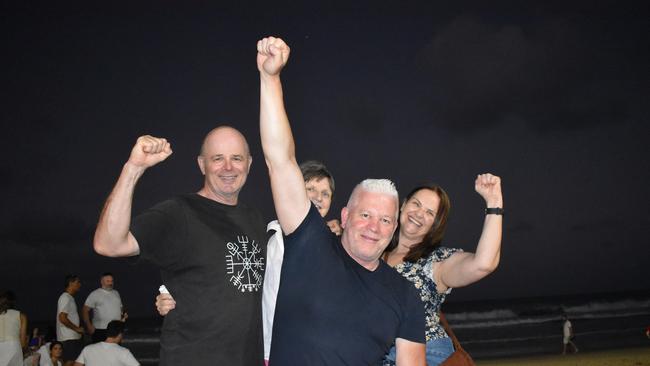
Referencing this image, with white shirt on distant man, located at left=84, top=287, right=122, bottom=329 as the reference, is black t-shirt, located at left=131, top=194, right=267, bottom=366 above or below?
above

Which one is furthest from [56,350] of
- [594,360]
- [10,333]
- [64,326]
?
[594,360]

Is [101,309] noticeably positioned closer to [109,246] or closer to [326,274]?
[109,246]

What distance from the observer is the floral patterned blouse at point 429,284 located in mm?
4285

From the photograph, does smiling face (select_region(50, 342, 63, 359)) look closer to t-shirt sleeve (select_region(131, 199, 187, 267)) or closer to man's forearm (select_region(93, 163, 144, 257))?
t-shirt sleeve (select_region(131, 199, 187, 267))

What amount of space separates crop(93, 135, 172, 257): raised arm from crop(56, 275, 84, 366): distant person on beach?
8.05 m

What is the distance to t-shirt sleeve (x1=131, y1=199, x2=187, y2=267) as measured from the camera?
3.40 metres

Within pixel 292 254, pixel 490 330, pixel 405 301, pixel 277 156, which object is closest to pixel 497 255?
pixel 405 301

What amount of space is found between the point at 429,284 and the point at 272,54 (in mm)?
2118

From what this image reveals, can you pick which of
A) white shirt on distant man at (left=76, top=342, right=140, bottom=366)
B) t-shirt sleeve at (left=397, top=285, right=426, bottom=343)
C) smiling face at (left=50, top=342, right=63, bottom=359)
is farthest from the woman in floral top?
smiling face at (left=50, top=342, right=63, bottom=359)

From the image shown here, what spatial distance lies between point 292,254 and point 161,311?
898mm

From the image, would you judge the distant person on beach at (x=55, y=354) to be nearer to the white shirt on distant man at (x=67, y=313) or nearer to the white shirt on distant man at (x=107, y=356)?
the white shirt on distant man at (x=67, y=313)

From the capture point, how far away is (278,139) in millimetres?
3195

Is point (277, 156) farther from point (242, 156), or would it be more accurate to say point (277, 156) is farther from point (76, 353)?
point (76, 353)

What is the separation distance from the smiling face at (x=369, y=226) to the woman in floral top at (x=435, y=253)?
1010mm
